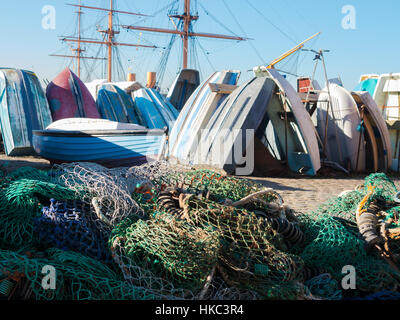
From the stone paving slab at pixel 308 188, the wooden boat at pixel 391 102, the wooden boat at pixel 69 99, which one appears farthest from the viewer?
the wooden boat at pixel 69 99

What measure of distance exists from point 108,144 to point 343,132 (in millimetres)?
6278

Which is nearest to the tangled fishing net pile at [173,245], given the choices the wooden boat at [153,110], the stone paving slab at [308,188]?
the stone paving slab at [308,188]

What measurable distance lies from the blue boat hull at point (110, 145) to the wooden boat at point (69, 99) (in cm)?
389

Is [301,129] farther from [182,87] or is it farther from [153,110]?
[182,87]

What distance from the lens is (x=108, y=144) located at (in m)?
9.91

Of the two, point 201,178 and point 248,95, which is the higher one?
point 248,95

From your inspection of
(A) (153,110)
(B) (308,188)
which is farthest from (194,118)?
(A) (153,110)

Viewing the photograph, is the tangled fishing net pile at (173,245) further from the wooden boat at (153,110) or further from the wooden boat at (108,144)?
the wooden boat at (153,110)

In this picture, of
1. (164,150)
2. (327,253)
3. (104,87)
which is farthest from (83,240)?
(104,87)

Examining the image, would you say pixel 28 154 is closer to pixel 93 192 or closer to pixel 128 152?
pixel 128 152

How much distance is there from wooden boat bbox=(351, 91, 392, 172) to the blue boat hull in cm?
553

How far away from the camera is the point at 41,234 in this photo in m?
3.06

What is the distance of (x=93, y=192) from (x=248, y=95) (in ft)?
23.2

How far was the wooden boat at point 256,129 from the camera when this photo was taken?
371 inches
